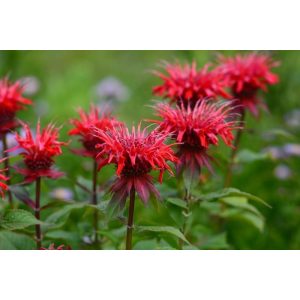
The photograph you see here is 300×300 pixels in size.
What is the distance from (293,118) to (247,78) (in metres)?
0.97

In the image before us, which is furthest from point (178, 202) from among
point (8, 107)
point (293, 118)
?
point (293, 118)

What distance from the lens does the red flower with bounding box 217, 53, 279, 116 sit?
1539mm

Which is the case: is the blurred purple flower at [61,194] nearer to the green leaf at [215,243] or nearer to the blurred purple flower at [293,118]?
the green leaf at [215,243]

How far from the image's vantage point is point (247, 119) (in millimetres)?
2576

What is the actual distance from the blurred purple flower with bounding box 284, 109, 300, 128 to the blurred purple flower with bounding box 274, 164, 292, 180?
278 millimetres

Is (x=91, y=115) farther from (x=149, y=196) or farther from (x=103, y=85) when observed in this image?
(x=103, y=85)

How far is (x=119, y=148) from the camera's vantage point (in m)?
1.06

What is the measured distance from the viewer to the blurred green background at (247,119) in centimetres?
193

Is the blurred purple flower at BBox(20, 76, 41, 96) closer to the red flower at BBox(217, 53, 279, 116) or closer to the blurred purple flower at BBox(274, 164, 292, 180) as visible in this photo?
the blurred purple flower at BBox(274, 164, 292, 180)

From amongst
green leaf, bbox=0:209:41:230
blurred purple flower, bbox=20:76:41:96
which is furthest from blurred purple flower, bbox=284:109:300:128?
green leaf, bbox=0:209:41:230

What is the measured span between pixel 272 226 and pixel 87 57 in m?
2.63

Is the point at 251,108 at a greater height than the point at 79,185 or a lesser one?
greater

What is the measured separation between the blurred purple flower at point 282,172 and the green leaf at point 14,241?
1.09 metres
